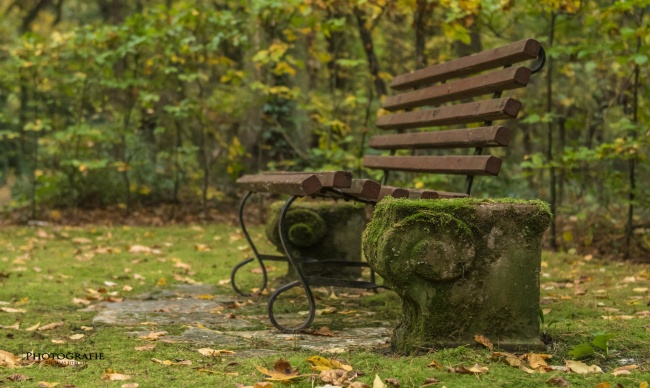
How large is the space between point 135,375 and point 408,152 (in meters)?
6.09

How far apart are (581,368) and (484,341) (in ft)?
1.47

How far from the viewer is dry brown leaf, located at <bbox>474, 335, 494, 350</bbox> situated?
9.84 ft

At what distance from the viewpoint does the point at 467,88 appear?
414 centimetres

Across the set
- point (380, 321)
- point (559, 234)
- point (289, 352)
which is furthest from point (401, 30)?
point (289, 352)

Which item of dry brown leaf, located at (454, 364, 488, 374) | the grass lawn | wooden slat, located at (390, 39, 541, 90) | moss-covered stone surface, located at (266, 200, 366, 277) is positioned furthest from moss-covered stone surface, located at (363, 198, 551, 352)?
moss-covered stone surface, located at (266, 200, 366, 277)

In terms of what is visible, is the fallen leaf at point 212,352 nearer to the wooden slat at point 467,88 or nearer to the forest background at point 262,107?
the wooden slat at point 467,88

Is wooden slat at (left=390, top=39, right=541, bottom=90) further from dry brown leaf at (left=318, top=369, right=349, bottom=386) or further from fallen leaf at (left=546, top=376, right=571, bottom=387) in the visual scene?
dry brown leaf at (left=318, top=369, right=349, bottom=386)

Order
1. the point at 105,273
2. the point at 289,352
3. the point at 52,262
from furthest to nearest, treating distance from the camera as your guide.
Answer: the point at 52,262 < the point at 105,273 < the point at 289,352

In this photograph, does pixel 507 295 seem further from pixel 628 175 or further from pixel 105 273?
pixel 628 175

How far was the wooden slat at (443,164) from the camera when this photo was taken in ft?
11.4

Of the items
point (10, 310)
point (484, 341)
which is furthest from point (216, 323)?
point (484, 341)

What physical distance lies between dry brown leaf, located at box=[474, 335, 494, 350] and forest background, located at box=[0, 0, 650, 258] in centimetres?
383

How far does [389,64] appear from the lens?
13789 millimetres

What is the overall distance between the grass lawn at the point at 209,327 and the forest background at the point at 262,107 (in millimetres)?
1804
